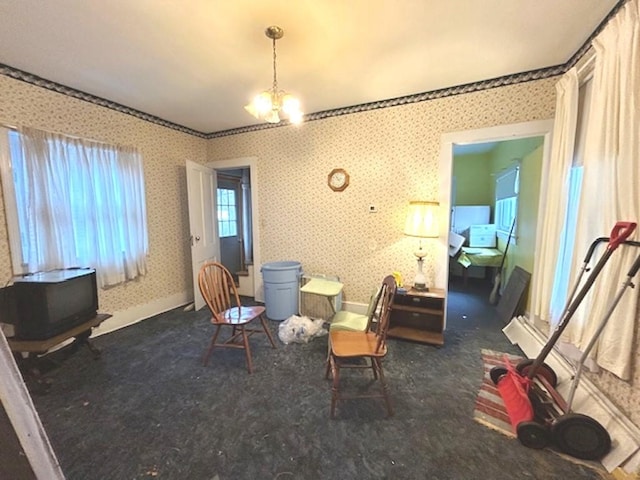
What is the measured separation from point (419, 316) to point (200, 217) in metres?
3.11

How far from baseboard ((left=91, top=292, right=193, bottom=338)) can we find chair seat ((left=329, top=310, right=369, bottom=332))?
2.32 meters

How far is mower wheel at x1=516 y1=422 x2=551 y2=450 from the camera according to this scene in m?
1.57

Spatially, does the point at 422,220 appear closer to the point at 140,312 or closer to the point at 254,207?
the point at 254,207

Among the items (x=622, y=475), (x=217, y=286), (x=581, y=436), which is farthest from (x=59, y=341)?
(x=622, y=475)

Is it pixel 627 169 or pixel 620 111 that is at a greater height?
pixel 620 111

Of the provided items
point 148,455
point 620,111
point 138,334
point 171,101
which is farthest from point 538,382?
point 171,101

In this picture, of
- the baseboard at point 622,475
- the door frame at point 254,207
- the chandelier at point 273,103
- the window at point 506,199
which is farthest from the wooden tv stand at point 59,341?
the window at point 506,199

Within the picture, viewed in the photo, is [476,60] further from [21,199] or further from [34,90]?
[21,199]

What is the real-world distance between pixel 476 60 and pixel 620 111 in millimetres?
1174

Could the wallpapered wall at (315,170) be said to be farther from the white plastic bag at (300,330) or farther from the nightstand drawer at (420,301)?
the white plastic bag at (300,330)

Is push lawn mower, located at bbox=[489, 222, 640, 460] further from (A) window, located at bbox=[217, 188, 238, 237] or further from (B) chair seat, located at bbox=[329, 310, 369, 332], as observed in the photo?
(A) window, located at bbox=[217, 188, 238, 237]

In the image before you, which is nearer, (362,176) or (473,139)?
(473,139)

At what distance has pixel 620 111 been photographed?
1537mm

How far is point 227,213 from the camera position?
5160 mm
